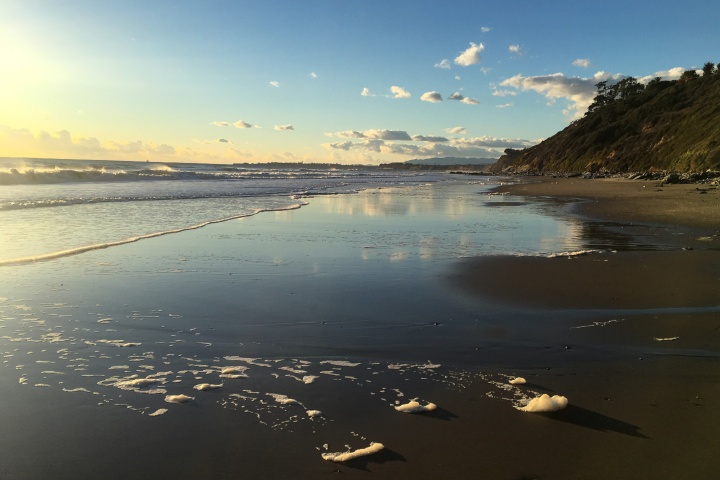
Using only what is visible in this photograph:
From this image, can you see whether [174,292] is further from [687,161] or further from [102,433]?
[687,161]

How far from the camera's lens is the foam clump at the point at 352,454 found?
3311 millimetres

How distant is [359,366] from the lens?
16.2 ft

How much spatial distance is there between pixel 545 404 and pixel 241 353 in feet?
9.97

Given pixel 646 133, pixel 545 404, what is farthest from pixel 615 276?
pixel 646 133

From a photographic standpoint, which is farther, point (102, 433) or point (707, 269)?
point (707, 269)

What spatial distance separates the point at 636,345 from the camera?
215 inches

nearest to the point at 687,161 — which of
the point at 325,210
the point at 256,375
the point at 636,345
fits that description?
the point at 325,210

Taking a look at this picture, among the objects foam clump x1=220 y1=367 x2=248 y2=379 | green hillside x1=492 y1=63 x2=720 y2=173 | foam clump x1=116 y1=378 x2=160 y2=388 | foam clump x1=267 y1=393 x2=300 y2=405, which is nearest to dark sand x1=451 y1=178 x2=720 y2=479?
foam clump x1=267 y1=393 x2=300 y2=405

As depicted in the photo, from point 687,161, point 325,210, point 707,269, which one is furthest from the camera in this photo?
point 687,161

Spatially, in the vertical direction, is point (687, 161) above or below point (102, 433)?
above

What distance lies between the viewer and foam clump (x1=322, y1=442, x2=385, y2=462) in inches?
130

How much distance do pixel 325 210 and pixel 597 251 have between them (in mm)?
12401

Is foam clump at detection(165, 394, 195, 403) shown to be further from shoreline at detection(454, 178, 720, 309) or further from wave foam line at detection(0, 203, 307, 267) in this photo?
Answer: wave foam line at detection(0, 203, 307, 267)

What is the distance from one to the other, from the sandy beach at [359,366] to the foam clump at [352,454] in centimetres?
6
